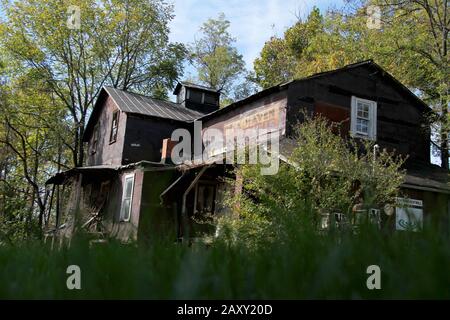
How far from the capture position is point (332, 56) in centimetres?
2947

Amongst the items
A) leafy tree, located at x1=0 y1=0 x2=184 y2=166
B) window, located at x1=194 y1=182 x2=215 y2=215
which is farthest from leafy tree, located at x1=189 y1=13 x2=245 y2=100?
window, located at x1=194 y1=182 x2=215 y2=215

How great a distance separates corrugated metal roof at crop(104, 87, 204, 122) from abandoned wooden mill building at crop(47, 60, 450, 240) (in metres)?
0.12

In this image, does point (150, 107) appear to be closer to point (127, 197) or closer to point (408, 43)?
point (127, 197)

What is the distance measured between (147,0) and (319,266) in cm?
3592

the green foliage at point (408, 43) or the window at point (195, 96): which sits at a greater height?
the green foliage at point (408, 43)

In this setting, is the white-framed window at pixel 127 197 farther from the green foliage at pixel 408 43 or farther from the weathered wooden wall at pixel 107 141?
the green foliage at pixel 408 43

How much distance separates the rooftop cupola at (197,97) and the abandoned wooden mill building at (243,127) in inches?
128

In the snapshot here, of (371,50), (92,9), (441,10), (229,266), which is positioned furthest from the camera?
(92,9)

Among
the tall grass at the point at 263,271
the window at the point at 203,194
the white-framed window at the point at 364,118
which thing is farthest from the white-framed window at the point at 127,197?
the tall grass at the point at 263,271

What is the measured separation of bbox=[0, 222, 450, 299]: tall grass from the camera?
169cm

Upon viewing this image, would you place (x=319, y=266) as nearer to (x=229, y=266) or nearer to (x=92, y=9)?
(x=229, y=266)

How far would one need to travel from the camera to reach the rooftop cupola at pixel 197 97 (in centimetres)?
2801

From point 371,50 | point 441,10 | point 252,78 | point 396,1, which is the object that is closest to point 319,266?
point 371,50

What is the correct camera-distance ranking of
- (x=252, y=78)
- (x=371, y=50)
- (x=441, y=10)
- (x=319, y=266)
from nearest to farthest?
(x=319, y=266), (x=371, y=50), (x=441, y=10), (x=252, y=78)
